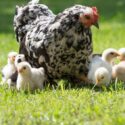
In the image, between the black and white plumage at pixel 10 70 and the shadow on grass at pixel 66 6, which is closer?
the black and white plumage at pixel 10 70

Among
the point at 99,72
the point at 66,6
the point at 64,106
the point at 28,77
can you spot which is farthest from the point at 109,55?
the point at 66,6

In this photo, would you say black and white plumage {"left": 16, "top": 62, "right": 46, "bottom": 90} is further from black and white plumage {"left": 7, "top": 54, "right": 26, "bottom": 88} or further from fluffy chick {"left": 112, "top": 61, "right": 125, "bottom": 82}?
fluffy chick {"left": 112, "top": 61, "right": 125, "bottom": 82}

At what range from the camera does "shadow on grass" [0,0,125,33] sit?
56.5 ft

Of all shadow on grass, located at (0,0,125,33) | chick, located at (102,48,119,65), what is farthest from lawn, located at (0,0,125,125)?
shadow on grass, located at (0,0,125,33)

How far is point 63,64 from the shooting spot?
750cm

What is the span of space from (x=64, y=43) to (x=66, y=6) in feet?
39.0

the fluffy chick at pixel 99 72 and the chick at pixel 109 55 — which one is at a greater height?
the chick at pixel 109 55

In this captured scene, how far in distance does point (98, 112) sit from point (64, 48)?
1695 mm

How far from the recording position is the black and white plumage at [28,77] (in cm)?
738

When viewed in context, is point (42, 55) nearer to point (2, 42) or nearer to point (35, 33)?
point (35, 33)

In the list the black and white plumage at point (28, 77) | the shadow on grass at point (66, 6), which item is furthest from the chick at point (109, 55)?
the shadow on grass at point (66, 6)

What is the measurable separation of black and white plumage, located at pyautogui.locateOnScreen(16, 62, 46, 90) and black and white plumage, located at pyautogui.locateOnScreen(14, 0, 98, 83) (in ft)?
0.47

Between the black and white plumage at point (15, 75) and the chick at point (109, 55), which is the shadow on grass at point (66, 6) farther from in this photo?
the black and white plumage at point (15, 75)

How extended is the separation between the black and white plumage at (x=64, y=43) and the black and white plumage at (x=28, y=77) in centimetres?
14
